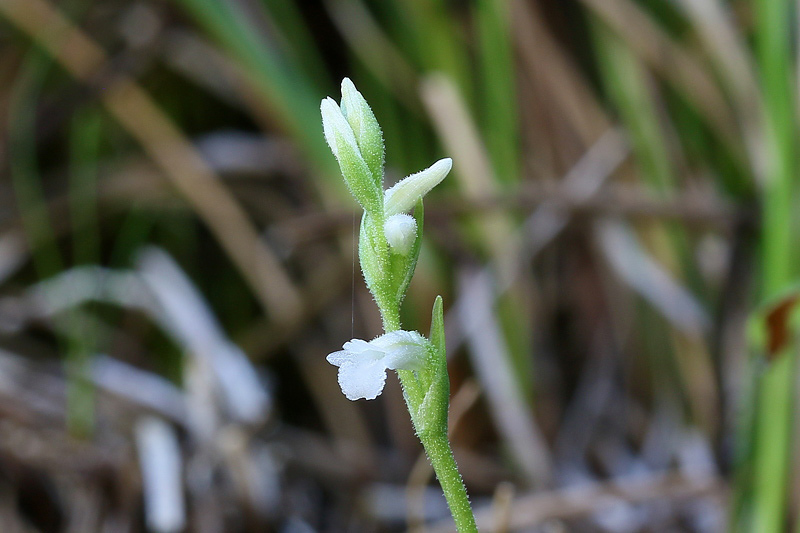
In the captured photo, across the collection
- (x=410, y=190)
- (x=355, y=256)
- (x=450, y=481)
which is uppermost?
(x=355, y=256)

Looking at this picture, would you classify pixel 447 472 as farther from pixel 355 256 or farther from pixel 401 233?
pixel 355 256

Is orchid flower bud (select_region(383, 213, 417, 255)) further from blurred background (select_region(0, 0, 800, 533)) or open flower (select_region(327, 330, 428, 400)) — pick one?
blurred background (select_region(0, 0, 800, 533))

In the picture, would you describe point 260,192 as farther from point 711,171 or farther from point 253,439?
point 711,171

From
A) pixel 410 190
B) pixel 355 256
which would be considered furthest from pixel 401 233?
pixel 355 256

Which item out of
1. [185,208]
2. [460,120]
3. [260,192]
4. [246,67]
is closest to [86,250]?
[185,208]

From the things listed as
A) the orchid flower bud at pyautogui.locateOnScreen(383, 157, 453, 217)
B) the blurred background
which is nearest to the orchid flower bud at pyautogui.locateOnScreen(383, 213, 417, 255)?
the orchid flower bud at pyautogui.locateOnScreen(383, 157, 453, 217)

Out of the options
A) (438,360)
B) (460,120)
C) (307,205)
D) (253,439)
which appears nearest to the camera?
(438,360)
